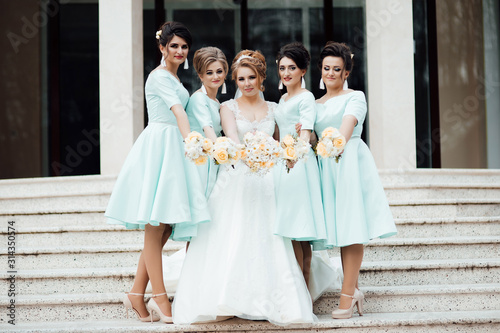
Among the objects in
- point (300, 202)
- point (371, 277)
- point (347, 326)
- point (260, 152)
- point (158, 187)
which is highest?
point (260, 152)

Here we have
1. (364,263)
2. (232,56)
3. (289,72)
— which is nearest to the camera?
(289,72)

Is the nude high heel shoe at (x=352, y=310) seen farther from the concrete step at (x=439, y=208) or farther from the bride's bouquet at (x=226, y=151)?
the concrete step at (x=439, y=208)

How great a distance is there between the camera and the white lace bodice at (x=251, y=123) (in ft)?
13.5

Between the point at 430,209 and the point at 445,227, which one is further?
the point at 430,209

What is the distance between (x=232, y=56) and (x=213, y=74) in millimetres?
6477

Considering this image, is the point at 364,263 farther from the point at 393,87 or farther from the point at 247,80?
the point at 393,87

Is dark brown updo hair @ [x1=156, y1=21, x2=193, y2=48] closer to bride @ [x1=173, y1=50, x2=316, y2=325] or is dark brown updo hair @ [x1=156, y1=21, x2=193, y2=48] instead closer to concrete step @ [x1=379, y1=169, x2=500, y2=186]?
bride @ [x1=173, y1=50, x2=316, y2=325]

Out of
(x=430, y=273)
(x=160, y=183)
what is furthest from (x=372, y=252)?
(x=160, y=183)

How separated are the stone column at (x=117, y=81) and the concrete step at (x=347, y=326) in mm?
3928

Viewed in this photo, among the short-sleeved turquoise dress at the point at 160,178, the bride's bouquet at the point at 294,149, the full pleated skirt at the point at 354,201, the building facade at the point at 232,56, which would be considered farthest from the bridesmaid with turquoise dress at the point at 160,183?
the building facade at the point at 232,56

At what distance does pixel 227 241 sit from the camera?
3.87 metres

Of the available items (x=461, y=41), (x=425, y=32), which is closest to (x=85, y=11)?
(x=425, y=32)

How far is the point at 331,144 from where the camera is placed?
12.1ft

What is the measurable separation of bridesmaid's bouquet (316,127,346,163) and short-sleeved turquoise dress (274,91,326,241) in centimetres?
22
